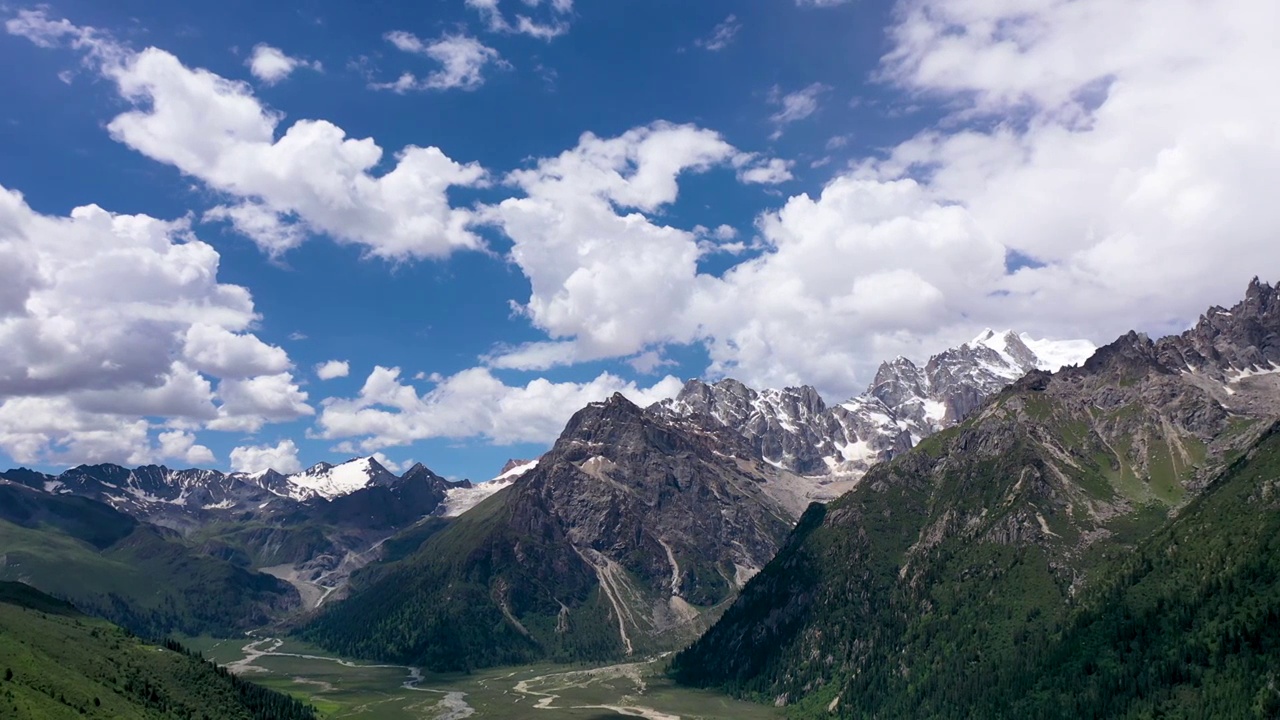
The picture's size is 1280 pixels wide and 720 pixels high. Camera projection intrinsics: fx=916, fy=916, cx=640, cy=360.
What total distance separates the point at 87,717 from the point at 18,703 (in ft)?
49.7

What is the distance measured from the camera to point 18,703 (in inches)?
7411

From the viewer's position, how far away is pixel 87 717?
199 metres
